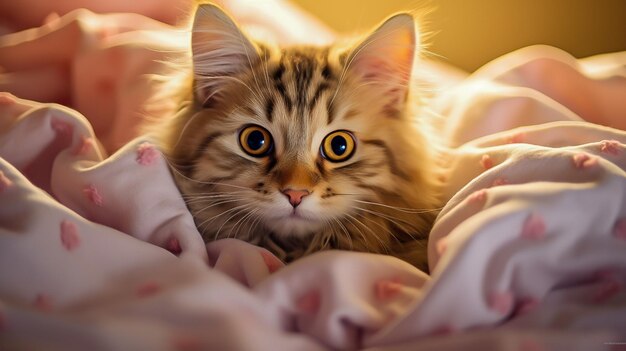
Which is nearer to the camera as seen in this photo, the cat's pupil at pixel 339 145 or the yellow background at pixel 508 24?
the cat's pupil at pixel 339 145

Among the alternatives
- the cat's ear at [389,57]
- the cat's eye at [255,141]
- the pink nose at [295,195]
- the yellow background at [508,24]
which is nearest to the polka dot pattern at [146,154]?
the cat's eye at [255,141]

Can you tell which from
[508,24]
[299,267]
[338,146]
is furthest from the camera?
[508,24]

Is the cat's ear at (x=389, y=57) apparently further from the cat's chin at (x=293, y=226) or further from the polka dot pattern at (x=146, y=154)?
the polka dot pattern at (x=146, y=154)

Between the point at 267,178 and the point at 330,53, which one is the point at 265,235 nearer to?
the point at 267,178

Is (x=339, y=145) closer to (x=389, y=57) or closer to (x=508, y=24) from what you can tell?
(x=389, y=57)

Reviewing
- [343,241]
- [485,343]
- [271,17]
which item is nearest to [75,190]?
[343,241]

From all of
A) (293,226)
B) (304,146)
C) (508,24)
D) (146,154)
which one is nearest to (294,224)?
(293,226)

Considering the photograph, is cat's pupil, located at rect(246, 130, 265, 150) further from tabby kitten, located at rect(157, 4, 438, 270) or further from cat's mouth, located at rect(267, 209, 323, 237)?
cat's mouth, located at rect(267, 209, 323, 237)
